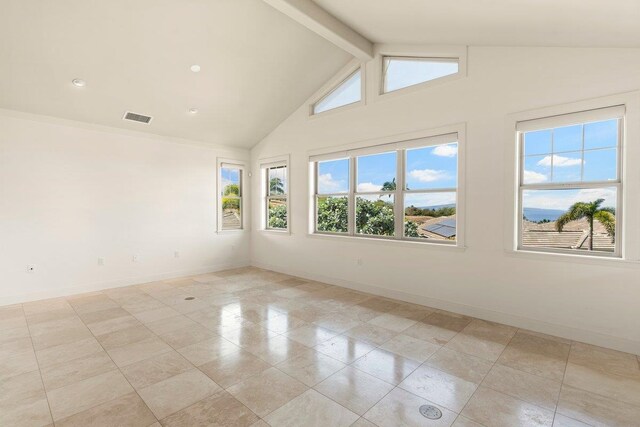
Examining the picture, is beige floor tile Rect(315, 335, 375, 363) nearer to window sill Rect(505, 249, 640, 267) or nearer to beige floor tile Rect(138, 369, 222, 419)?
beige floor tile Rect(138, 369, 222, 419)

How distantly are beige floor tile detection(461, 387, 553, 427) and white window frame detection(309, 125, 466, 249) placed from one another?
1928 mm

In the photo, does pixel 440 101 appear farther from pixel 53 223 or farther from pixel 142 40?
pixel 53 223

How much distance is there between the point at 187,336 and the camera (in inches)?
127

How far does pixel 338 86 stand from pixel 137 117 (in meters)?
3.33

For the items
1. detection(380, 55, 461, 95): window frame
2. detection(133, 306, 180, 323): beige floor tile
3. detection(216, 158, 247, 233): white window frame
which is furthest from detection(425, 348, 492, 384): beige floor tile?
detection(216, 158, 247, 233): white window frame

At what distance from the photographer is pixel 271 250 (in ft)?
21.1

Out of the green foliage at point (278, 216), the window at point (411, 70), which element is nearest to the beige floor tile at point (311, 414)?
the window at point (411, 70)

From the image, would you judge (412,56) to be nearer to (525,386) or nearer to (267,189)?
(267,189)

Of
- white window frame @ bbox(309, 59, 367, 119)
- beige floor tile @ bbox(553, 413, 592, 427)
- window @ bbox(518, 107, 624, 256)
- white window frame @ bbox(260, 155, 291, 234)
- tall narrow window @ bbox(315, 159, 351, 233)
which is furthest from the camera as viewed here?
white window frame @ bbox(260, 155, 291, 234)

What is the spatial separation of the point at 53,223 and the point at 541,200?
648 cm

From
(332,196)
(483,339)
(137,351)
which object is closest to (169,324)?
(137,351)

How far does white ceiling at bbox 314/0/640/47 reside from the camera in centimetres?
234

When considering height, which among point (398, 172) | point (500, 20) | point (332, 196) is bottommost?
point (332, 196)

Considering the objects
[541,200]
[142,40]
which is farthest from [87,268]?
[541,200]
